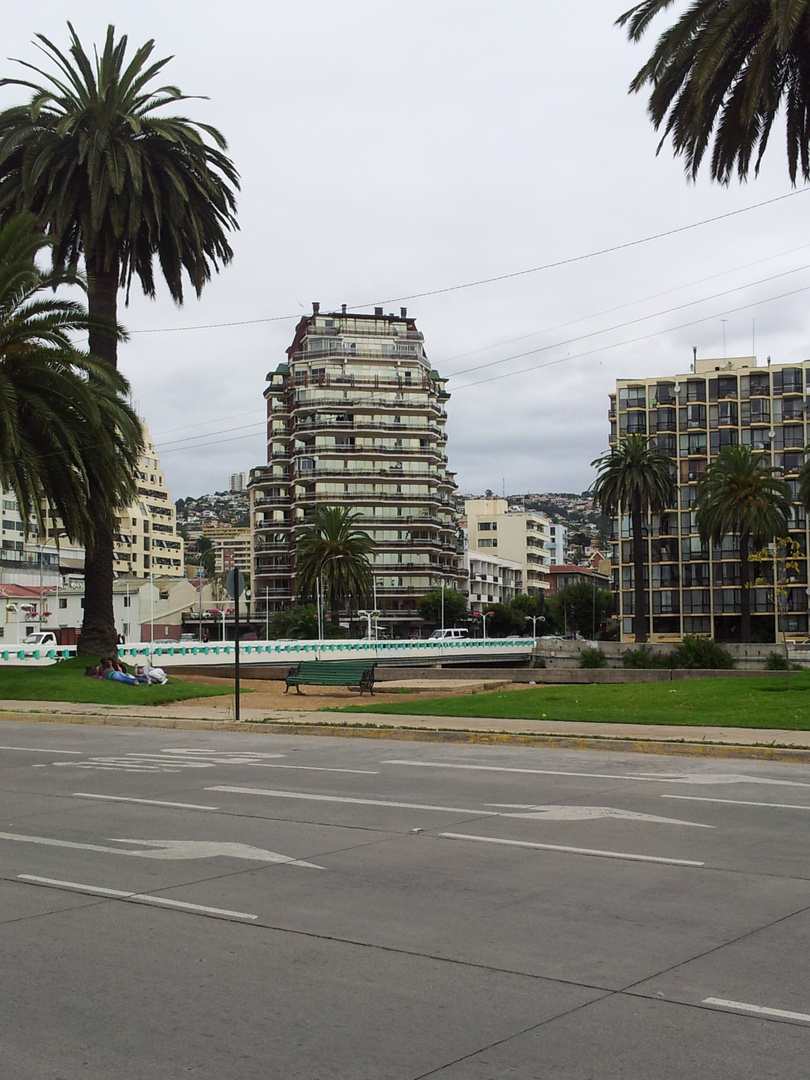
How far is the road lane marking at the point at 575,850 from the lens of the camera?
29.2 ft

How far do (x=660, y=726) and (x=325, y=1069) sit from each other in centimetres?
1604

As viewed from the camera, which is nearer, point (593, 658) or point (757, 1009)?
point (757, 1009)

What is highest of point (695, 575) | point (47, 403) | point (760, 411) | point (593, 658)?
point (760, 411)

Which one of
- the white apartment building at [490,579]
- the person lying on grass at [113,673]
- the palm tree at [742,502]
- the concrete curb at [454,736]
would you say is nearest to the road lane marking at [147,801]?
the concrete curb at [454,736]

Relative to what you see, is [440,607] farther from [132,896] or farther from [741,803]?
[132,896]

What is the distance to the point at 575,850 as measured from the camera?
9398mm

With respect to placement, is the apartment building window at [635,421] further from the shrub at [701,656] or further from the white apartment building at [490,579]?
the shrub at [701,656]

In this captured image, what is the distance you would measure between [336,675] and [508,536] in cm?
13026

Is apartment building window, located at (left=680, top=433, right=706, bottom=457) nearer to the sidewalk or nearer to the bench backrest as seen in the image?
the bench backrest

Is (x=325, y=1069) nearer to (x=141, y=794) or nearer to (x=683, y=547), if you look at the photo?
(x=141, y=794)

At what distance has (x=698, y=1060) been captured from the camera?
16.0 ft

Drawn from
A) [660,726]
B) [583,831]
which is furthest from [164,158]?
[583,831]

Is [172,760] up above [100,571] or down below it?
below

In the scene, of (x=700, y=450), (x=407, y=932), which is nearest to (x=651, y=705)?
(x=407, y=932)
